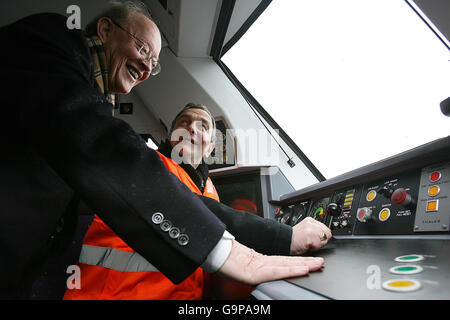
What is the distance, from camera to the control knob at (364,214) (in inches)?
34.7

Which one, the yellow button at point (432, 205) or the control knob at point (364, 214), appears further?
the control knob at point (364, 214)

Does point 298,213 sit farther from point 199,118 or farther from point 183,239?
point 183,239

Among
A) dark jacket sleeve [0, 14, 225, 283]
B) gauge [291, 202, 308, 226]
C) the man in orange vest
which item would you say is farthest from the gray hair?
gauge [291, 202, 308, 226]

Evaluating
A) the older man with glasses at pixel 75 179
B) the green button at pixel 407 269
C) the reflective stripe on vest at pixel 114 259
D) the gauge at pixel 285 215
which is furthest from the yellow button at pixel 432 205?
the gauge at pixel 285 215

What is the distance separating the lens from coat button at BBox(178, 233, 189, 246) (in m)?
0.45

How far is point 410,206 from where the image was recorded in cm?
76

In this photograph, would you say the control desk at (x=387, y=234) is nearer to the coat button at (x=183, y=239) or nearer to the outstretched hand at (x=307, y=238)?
the outstretched hand at (x=307, y=238)

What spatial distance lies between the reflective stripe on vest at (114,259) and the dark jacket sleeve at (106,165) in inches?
17.1

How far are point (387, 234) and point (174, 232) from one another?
2.25 ft

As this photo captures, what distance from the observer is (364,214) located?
2.95ft

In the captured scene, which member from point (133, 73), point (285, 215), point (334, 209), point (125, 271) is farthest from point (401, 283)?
point (285, 215)
